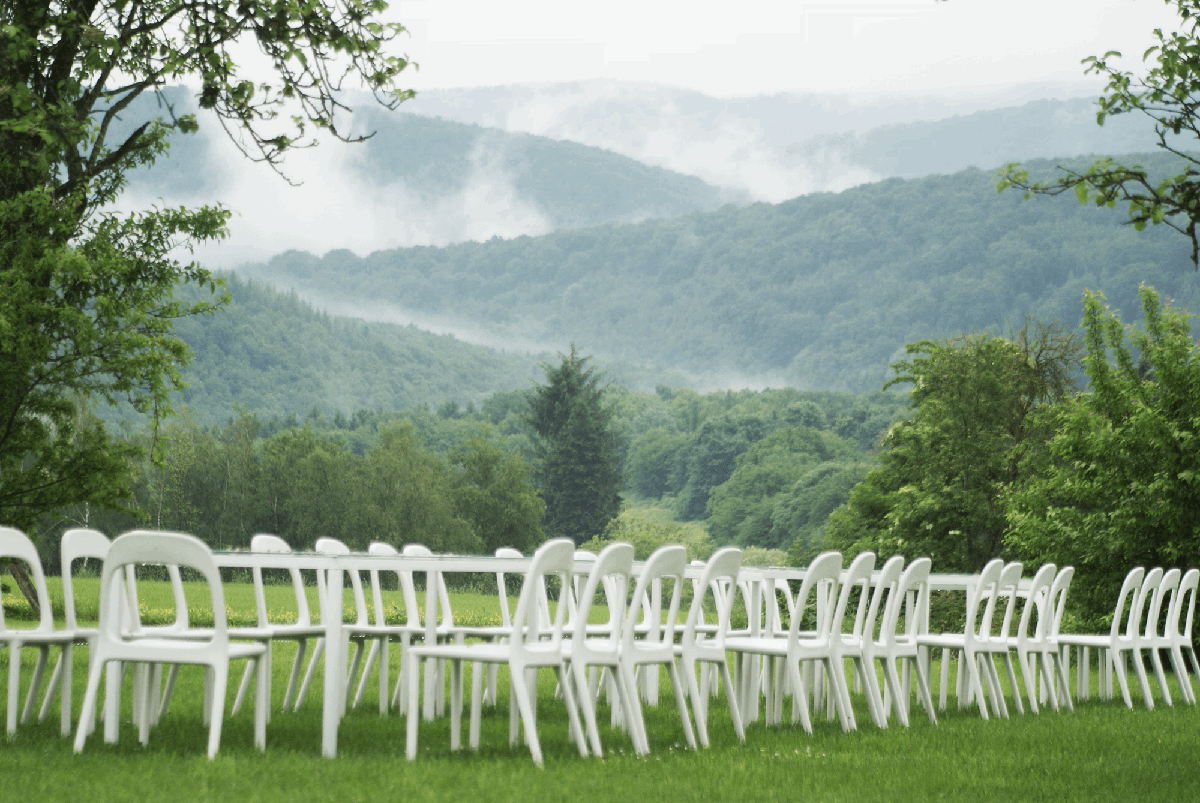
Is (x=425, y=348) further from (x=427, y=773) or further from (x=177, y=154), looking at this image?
(x=427, y=773)

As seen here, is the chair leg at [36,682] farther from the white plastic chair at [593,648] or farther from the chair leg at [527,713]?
the white plastic chair at [593,648]

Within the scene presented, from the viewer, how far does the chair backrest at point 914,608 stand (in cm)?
731

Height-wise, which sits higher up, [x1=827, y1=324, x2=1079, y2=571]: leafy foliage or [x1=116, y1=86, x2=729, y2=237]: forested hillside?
[x1=116, y1=86, x2=729, y2=237]: forested hillside

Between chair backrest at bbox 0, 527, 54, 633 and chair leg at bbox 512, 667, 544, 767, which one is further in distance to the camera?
chair backrest at bbox 0, 527, 54, 633

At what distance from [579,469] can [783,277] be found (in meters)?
62.6

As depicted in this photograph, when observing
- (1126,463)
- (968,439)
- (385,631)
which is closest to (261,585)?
(385,631)

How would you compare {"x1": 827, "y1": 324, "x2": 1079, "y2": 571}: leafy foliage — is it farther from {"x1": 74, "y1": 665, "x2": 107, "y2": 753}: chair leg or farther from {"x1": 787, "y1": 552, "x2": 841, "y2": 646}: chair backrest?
{"x1": 74, "y1": 665, "x2": 107, "y2": 753}: chair leg

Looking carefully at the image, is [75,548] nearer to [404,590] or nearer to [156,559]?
[156,559]

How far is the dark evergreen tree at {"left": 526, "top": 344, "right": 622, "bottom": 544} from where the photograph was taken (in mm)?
63188

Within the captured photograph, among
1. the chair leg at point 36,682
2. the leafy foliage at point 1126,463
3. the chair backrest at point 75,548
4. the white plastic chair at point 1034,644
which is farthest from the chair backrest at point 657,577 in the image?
the leafy foliage at point 1126,463

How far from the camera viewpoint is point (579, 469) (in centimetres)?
6319

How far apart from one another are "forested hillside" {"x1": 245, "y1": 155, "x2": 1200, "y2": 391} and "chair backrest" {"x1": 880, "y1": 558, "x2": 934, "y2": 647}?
93.1 m

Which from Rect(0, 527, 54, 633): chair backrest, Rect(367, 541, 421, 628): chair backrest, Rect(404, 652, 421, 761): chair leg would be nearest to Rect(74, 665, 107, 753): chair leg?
Rect(0, 527, 54, 633): chair backrest

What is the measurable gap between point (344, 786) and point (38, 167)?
6.43 metres
